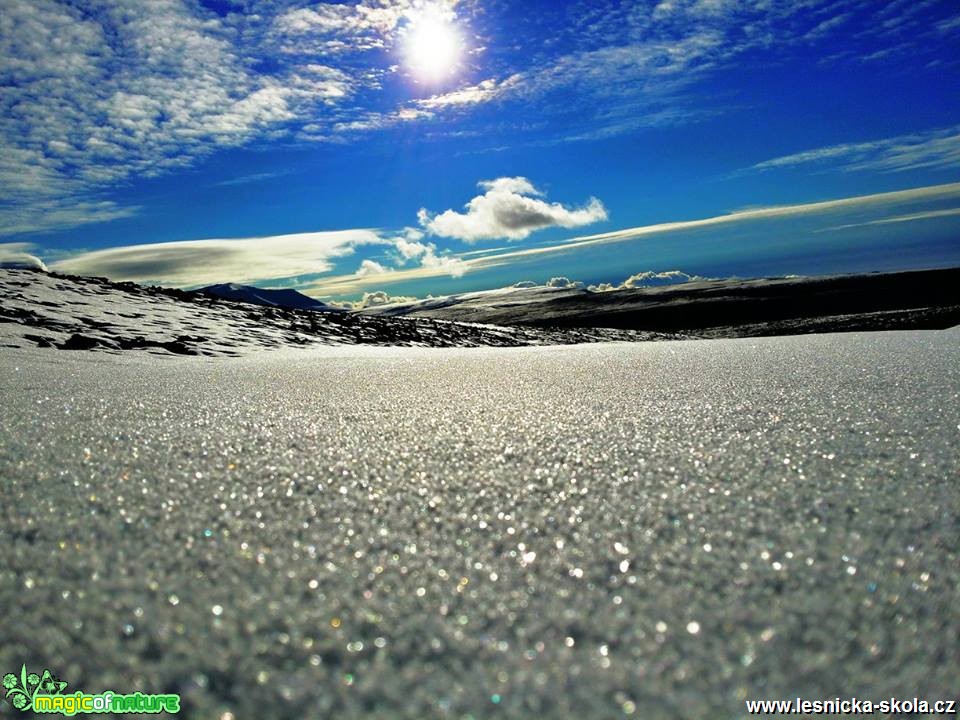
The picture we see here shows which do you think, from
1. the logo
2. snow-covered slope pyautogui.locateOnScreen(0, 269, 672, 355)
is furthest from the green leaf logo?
snow-covered slope pyautogui.locateOnScreen(0, 269, 672, 355)

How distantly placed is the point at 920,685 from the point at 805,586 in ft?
0.46

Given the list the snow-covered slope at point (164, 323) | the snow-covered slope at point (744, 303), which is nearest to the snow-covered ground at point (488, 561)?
the snow-covered slope at point (164, 323)

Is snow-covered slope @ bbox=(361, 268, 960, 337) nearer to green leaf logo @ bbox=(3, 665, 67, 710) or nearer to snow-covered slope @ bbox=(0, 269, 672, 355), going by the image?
snow-covered slope @ bbox=(0, 269, 672, 355)

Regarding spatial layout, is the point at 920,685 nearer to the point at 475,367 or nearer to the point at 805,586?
the point at 805,586

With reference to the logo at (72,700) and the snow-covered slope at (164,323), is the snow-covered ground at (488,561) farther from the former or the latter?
the snow-covered slope at (164,323)

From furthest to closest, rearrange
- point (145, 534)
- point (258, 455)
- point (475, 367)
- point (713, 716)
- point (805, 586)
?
1. point (475, 367)
2. point (258, 455)
3. point (145, 534)
4. point (805, 586)
5. point (713, 716)

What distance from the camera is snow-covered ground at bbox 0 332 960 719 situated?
0.50 meters

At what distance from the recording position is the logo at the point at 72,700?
0.47m

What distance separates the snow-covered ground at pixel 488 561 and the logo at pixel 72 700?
0.04ft

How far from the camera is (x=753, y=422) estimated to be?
146 centimetres

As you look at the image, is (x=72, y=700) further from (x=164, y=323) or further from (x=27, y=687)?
(x=164, y=323)

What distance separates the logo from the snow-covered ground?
0.4 inches

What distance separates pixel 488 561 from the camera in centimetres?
70

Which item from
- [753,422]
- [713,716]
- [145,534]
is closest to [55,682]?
[145,534]
